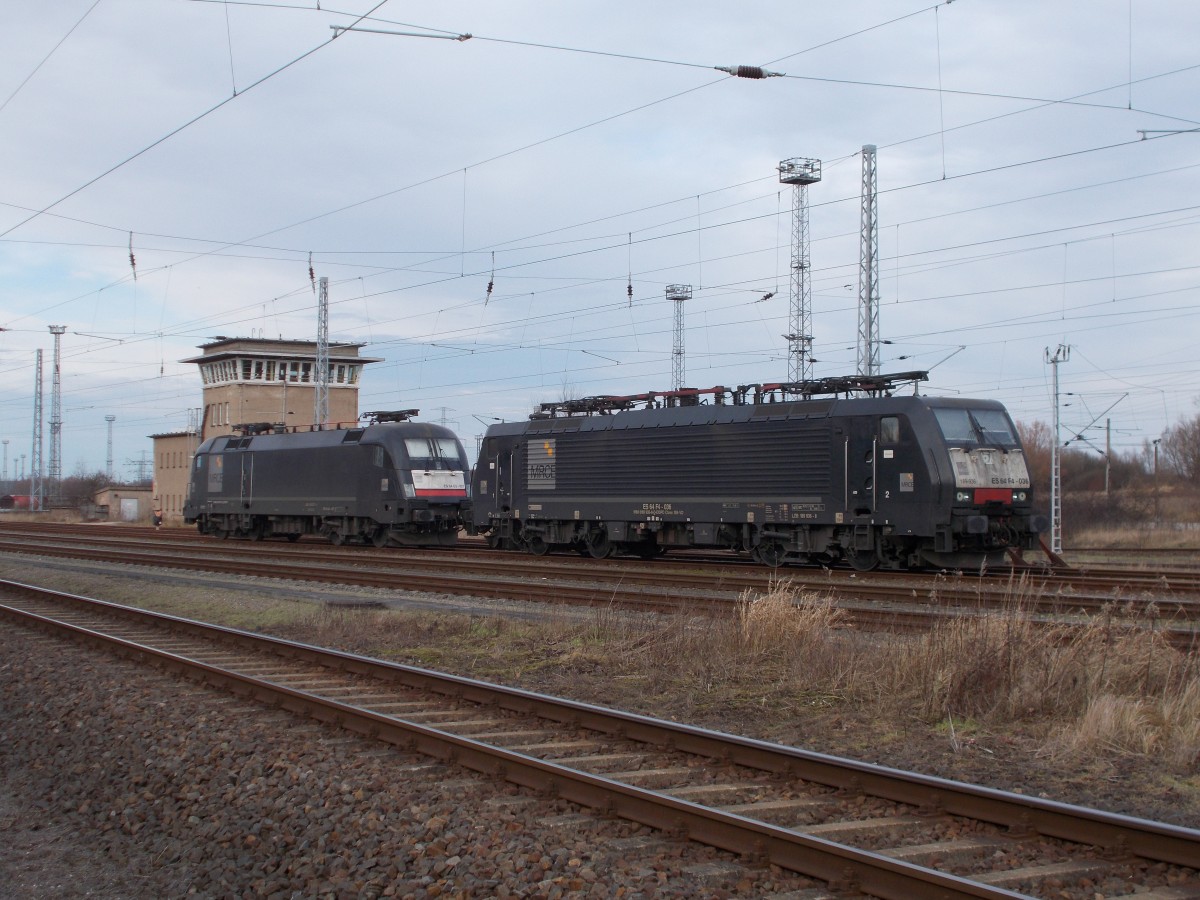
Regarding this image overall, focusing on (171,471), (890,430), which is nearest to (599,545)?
(890,430)

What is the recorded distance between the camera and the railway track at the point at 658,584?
13.4 meters

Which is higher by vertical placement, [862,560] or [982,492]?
[982,492]

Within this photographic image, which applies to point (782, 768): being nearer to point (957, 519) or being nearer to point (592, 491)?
point (957, 519)

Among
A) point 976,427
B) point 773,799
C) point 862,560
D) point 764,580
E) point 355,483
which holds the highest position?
point 976,427

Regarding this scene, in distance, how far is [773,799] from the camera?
667 centimetres

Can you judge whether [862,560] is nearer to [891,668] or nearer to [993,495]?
[993,495]

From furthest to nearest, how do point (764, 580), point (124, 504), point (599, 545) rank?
point (124, 504)
point (599, 545)
point (764, 580)

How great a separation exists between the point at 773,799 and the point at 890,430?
1512 cm

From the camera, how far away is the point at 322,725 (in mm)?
9000

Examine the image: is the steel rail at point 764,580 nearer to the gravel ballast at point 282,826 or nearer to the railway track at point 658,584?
the railway track at point 658,584

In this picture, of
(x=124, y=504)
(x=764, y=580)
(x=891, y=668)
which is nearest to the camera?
(x=891, y=668)

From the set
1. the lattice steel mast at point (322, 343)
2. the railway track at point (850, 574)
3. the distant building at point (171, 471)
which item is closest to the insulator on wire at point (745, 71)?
the railway track at point (850, 574)

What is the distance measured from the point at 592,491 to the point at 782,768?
19536 mm

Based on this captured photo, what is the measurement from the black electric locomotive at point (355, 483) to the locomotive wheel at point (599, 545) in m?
6.05
